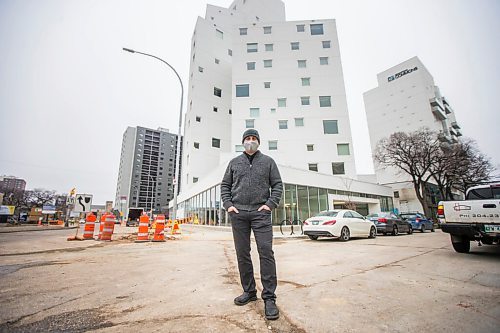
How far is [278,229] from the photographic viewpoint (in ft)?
57.7

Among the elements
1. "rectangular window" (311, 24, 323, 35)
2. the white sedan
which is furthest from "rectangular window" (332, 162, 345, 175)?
"rectangular window" (311, 24, 323, 35)

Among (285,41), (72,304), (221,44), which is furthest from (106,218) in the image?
(221,44)

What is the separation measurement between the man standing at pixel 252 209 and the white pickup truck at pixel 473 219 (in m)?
5.40

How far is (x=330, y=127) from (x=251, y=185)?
97.4 ft

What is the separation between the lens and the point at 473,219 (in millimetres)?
5242

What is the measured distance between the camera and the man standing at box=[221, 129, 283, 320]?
8.04ft

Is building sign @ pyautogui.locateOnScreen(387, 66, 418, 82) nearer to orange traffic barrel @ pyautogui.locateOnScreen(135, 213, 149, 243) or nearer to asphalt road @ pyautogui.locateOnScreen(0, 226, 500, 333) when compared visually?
asphalt road @ pyautogui.locateOnScreen(0, 226, 500, 333)

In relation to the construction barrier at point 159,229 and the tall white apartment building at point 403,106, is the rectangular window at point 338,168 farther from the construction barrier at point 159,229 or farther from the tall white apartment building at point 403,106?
the construction barrier at point 159,229

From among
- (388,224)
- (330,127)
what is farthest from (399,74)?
(388,224)

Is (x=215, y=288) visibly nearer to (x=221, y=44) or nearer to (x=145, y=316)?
(x=145, y=316)

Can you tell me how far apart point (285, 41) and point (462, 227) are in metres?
34.9

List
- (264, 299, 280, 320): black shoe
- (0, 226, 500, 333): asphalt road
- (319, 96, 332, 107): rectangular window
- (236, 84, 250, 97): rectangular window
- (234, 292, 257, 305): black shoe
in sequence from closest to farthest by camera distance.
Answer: (0, 226, 500, 333): asphalt road → (264, 299, 280, 320): black shoe → (234, 292, 257, 305): black shoe → (319, 96, 332, 107): rectangular window → (236, 84, 250, 97): rectangular window

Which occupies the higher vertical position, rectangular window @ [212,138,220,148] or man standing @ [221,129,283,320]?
rectangular window @ [212,138,220,148]

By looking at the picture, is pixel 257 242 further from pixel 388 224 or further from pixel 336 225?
pixel 388 224
